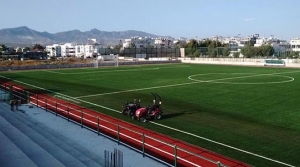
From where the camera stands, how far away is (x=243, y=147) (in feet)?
53.4

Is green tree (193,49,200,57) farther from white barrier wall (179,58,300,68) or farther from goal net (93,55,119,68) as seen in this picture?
goal net (93,55,119,68)

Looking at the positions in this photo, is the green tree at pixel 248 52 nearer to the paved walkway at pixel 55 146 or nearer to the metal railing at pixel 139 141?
the metal railing at pixel 139 141

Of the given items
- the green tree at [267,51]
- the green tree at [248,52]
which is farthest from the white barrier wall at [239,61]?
the green tree at [267,51]

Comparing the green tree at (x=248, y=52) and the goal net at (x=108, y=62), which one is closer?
the goal net at (x=108, y=62)

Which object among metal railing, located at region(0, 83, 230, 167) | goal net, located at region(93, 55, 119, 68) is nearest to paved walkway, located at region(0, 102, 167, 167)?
metal railing, located at region(0, 83, 230, 167)

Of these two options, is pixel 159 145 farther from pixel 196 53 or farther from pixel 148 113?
pixel 196 53

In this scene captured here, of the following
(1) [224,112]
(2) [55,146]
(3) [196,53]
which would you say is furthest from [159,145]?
(3) [196,53]

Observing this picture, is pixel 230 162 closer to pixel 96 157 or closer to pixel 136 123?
pixel 96 157

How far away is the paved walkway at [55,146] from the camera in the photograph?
1248 cm

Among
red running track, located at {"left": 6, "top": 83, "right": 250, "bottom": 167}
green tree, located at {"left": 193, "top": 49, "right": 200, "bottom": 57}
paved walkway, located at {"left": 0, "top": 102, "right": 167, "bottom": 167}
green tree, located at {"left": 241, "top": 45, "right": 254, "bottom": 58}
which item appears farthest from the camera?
green tree, located at {"left": 193, "top": 49, "right": 200, "bottom": 57}

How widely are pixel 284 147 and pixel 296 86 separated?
78.3 ft

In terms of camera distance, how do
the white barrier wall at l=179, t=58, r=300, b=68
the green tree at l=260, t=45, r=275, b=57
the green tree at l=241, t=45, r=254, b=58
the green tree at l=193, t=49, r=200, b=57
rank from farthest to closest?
the green tree at l=193, t=49, r=200, b=57 < the green tree at l=241, t=45, r=254, b=58 < the green tree at l=260, t=45, r=275, b=57 < the white barrier wall at l=179, t=58, r=300, b=68

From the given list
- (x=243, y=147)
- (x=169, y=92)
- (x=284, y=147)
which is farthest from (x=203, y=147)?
(x=169, y=92)

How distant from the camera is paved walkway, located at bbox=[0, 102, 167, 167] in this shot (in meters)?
12.5
